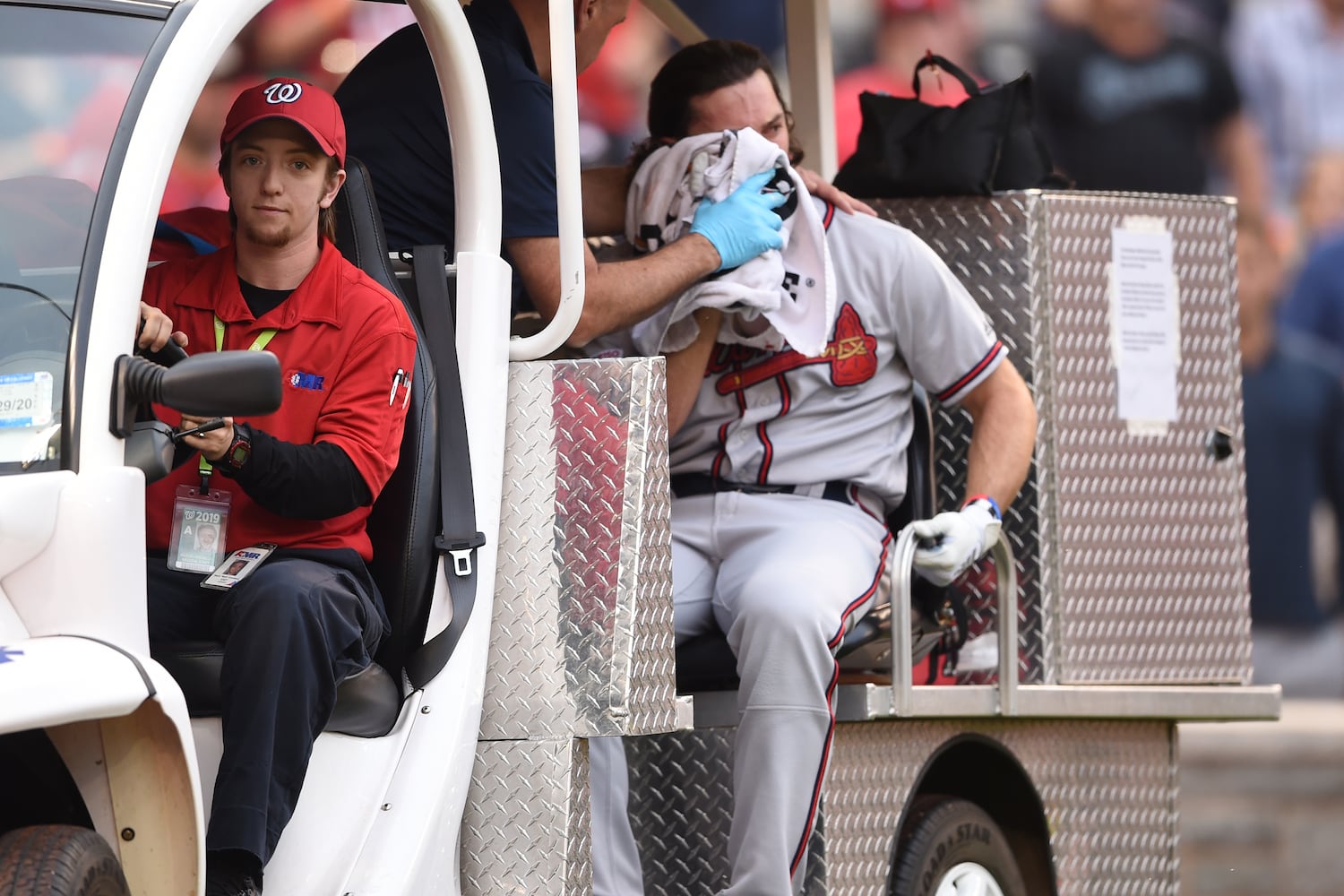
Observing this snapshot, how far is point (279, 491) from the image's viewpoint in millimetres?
3080

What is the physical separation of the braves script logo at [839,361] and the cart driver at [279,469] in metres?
1.19

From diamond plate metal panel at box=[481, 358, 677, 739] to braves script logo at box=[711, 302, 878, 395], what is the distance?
816 mm

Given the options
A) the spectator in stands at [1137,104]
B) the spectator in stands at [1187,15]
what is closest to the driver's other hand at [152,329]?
the spectator in stands at [1137,104]

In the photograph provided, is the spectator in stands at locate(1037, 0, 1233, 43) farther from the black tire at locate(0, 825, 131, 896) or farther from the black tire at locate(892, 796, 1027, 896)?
the black tire at locate(0, 825, 131, 896)

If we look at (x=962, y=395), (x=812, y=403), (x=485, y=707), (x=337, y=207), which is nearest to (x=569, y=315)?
(x=337, y=207)

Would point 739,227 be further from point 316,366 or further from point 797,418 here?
point 316,366

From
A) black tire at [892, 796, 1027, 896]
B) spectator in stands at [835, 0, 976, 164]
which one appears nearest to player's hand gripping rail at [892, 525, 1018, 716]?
black tire at [892, 796, 1027, 896]

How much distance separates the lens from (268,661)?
2926mm

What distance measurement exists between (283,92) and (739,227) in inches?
45.8

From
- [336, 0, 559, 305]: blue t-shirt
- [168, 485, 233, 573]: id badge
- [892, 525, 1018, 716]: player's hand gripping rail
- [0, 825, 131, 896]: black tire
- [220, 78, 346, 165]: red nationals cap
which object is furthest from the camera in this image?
[892, 525, 1018, 716]: player's hand gripping rail

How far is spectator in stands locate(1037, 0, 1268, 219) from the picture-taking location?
9.59 m

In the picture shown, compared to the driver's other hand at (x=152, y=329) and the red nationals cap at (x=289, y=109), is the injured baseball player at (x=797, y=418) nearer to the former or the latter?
the red nationals cap at (x=289, y=109)

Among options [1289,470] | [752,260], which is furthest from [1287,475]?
[752,260]

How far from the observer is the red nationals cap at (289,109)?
10.9 feet
